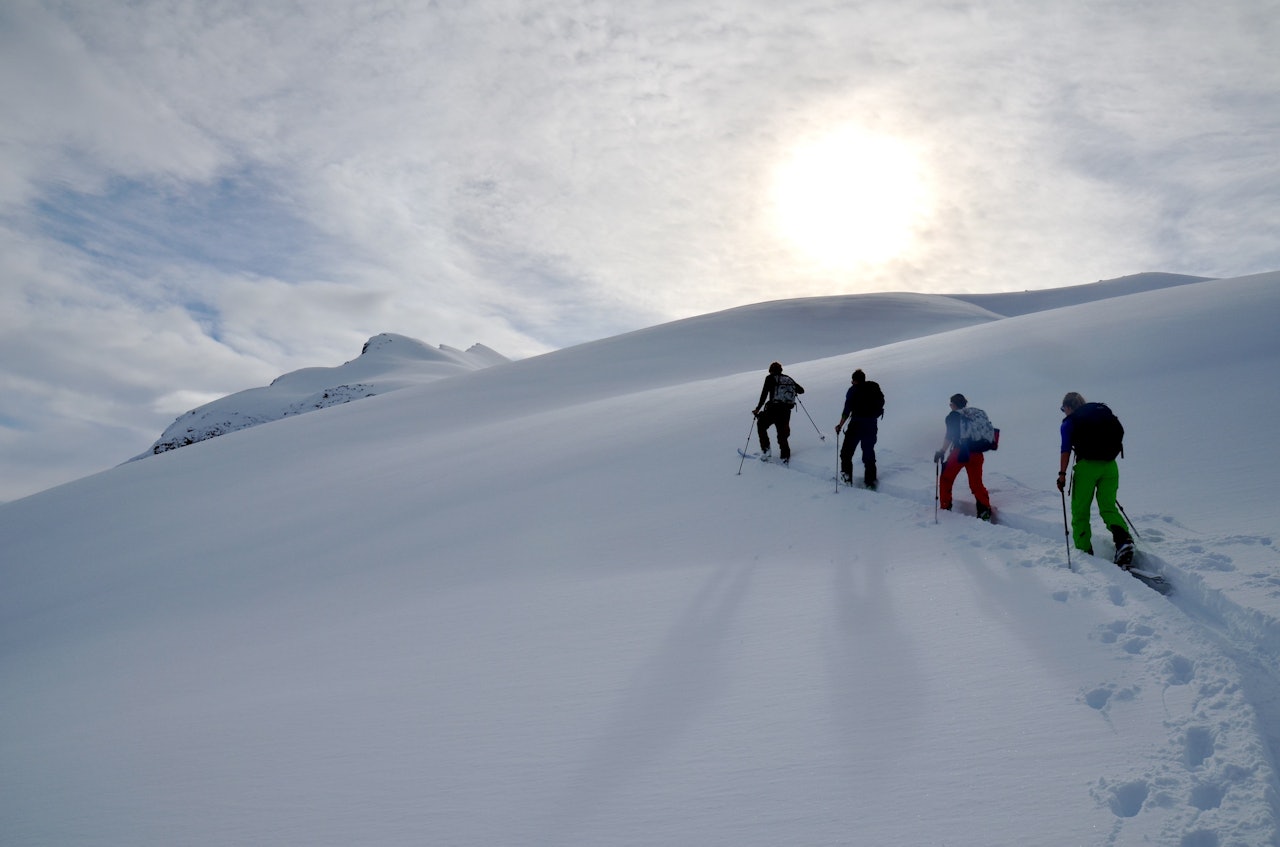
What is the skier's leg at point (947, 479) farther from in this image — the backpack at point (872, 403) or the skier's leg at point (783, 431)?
the skier's leg at point (783, 431)

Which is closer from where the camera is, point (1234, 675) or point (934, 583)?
point (1234, 675)

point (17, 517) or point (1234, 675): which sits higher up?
point (17, 517)

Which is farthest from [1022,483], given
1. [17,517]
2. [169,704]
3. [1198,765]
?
[17,517]

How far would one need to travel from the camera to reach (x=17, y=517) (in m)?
19.1

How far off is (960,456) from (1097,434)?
152 centimetres

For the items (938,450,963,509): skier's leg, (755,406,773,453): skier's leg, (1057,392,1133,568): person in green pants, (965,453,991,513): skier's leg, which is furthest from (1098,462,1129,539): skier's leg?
(755,406,773,453): skier's leg

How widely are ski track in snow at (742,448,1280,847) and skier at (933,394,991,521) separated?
1.19m

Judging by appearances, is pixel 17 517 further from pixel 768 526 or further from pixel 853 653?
pixel 853 653

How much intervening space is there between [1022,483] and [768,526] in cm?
304

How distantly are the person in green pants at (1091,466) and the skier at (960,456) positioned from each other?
3.61 feet

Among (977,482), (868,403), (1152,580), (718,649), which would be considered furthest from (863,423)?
(718,649)

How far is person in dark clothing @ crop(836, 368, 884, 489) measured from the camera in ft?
29.9

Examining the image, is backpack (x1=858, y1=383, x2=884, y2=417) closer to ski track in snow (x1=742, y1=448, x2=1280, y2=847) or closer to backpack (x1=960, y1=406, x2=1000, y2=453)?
backpack (x1=960, y1=406, x2=1000, y2=453)

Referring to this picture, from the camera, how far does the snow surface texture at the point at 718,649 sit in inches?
133
